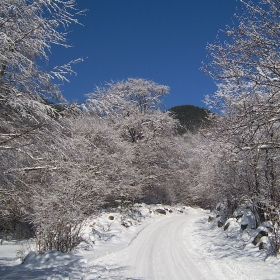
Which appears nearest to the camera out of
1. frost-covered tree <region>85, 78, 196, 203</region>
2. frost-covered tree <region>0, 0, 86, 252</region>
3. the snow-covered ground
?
frost-covered tree <region>0, 0, 86, 252</region>

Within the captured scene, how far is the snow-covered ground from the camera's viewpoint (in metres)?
7.29

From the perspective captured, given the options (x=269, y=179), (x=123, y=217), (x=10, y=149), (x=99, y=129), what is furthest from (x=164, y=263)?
(x=99, y=129)

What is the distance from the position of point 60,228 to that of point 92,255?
4.76 ft

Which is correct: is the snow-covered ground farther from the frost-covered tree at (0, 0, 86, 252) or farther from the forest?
the frost-covered tree at (0, 0, 86, 252)

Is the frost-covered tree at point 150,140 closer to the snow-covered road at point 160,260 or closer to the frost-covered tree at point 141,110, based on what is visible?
the frost-covered tree at point 141,110

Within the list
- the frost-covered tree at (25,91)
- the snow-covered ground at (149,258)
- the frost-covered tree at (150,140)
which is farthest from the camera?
the frost-covered tree at (150,140)

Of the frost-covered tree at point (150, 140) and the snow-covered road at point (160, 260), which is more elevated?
the frost-covered tree at point (150, 140)

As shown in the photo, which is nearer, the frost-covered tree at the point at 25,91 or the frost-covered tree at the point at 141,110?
the frost-covered tree at the point at 25,91

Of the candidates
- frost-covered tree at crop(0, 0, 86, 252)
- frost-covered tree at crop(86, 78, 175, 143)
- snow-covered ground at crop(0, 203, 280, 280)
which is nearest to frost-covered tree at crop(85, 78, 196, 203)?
frost-covered tree at crop(86, 78, 175, 143)

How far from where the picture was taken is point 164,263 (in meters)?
8.56

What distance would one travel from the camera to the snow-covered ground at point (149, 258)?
7.29 meters

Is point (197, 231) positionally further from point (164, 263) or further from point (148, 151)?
point (148, 151)

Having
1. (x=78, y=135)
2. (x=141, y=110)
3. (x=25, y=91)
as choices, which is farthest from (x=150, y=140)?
(x=25, y=91)

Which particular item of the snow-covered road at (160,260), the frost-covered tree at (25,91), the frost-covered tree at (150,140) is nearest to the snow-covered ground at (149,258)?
the snow-covered road at (160,260)
